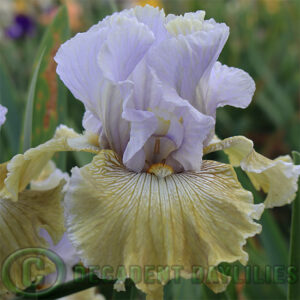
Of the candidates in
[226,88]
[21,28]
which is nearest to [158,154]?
[226,88]

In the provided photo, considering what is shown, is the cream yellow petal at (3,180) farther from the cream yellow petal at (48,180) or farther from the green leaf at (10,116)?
the green leaf at (10,116)

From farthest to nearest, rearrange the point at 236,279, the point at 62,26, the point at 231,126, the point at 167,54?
1. the point at 231,126
2. the point at 62,26
3. the point at 236,279
4. the point at 167,54

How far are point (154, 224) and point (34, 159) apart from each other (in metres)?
0.23

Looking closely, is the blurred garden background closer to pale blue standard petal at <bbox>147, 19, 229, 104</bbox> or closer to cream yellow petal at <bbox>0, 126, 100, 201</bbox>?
cream yellow petal at <bbox>0, 126, 100, 201</bbox>

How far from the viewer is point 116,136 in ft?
2.46

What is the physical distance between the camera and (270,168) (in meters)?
0.76

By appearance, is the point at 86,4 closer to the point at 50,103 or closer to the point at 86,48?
the point at 50,103

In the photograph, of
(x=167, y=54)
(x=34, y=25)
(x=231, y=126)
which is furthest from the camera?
(x=34, y=25)

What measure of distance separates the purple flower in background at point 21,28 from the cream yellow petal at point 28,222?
3029mm

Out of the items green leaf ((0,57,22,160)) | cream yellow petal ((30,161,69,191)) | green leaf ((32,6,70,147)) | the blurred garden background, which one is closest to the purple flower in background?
the blurred garden background

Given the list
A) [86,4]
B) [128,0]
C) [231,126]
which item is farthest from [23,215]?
[128,0]

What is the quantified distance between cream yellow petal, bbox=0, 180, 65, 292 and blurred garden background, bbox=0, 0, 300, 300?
7.0 inches

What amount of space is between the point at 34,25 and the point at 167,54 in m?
3.31

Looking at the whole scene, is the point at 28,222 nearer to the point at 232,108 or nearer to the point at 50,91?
the point at 50,91
